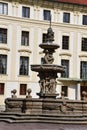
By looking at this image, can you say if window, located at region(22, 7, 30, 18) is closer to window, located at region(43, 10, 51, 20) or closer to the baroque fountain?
window, located at region(43, 10, 51, 20)

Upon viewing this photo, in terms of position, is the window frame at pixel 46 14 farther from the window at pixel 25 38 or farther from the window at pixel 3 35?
the window at pixel 3 35

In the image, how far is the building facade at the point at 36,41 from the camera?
4803 centimetres

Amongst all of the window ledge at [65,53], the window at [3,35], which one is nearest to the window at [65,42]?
the window ledge at [65,53]

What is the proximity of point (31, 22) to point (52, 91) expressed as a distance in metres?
23.7

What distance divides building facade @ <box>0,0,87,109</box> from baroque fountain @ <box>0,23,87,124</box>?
19965 mm

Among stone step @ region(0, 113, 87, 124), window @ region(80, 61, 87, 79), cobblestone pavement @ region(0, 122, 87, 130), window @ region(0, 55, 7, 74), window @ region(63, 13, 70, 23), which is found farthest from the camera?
window @ region(80, 61, 87, 79)

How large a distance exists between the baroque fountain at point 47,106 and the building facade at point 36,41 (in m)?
20.0

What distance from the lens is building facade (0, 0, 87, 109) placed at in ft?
158

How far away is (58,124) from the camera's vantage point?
21.9 metres

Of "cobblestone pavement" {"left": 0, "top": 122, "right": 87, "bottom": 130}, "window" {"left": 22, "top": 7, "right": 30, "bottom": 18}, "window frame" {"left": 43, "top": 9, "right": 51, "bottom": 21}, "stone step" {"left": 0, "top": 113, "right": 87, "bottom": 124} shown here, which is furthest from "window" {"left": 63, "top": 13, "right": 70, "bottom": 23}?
"cobblestone pavement" {"left": 0, "top": 122, "right": 87, "bottom": 130}

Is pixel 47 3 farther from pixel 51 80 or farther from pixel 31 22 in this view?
pixel 51 80

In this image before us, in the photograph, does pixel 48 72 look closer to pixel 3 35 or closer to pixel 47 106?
pixel 47 106

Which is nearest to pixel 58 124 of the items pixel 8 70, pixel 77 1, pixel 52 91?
pixel 52 91

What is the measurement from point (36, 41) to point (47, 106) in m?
25.3
